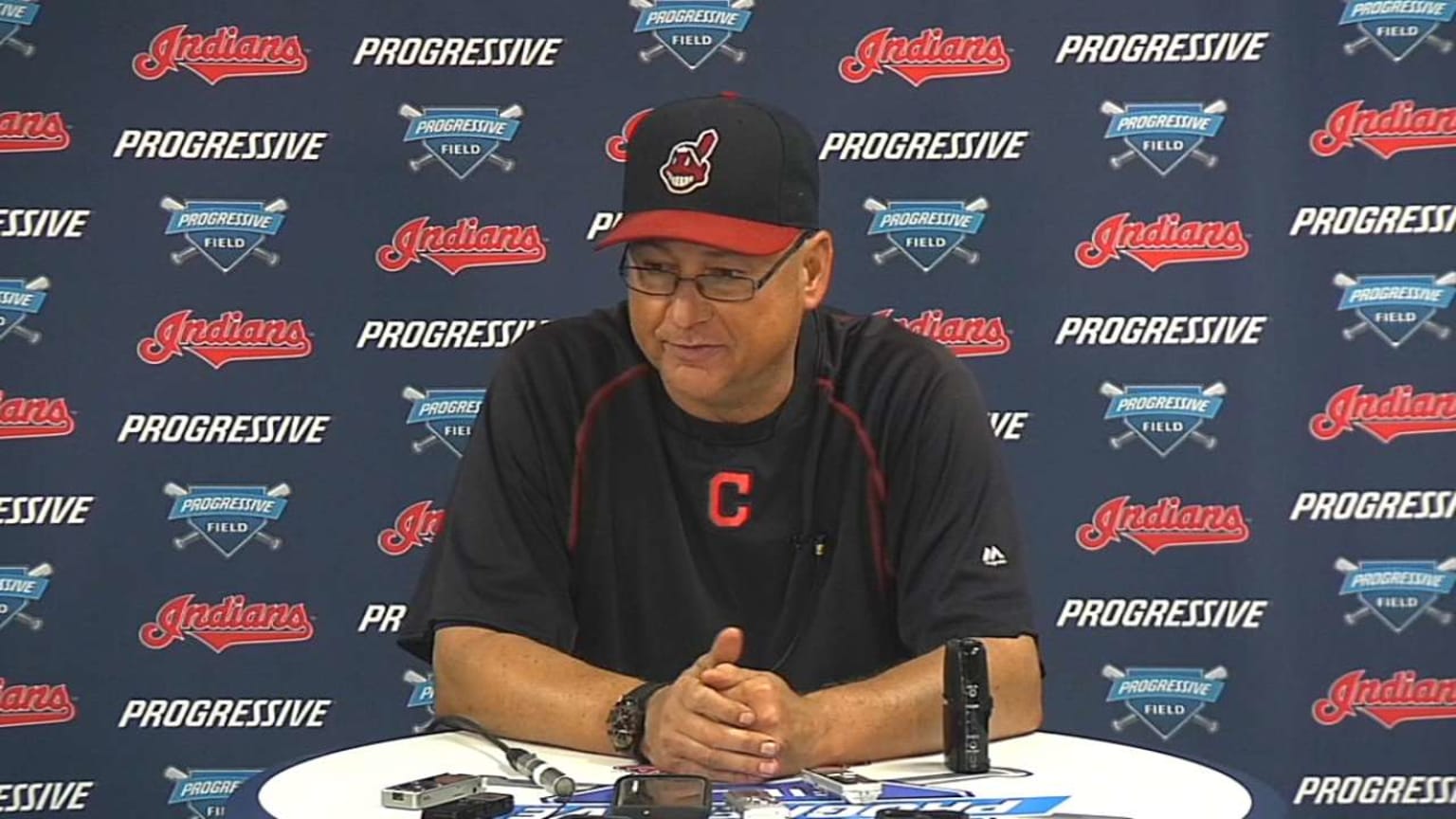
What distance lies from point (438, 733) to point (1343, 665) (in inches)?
102

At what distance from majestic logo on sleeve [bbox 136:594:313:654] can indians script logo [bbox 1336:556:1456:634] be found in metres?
2.37

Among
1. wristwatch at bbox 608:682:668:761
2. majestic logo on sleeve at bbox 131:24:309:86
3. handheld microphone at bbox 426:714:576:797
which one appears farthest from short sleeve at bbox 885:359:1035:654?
majestic logo on sleeve at bbox 131:24:309:86

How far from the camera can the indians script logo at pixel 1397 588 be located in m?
4.11

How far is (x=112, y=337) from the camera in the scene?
4188 mm

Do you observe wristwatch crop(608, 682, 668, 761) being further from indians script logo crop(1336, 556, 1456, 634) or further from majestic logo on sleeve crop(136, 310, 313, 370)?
indians script logo crop(1336, 556, 1456, 634)

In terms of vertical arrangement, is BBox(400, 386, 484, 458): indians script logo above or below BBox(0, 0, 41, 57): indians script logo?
below

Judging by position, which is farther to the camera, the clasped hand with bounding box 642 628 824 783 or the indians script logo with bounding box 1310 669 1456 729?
the indians script logo with bounding box 1310 669 1456 729

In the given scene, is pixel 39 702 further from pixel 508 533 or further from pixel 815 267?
pixel 815 267

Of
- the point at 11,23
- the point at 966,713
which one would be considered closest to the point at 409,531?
the point at 11,23

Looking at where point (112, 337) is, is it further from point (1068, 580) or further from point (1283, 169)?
point (1283, 169)

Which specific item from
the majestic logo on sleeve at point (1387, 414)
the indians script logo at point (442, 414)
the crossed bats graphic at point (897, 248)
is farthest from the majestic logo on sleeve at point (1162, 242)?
the indians script logo at point (442, 414)

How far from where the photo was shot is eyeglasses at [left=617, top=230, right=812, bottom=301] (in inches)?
89.3

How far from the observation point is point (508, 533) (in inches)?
92.7

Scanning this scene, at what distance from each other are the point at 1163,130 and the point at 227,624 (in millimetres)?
2414
